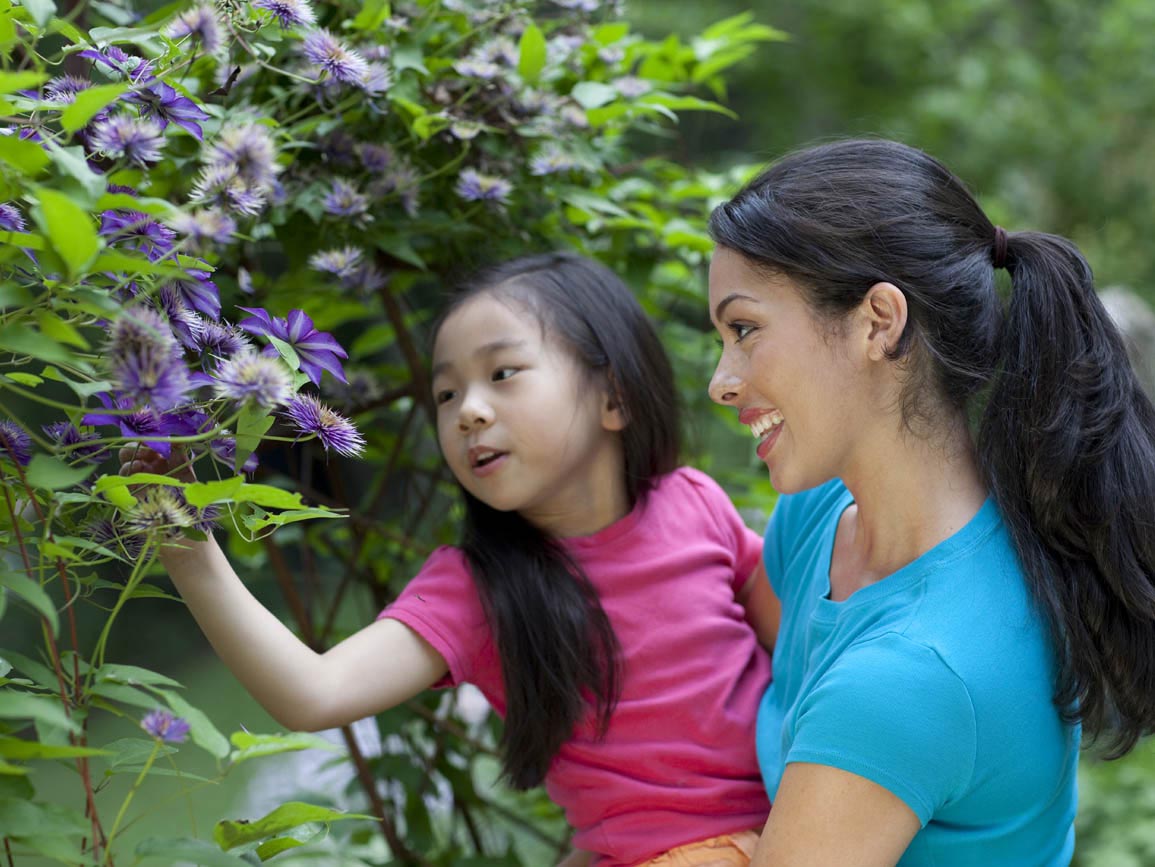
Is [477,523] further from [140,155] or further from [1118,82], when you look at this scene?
[1118,82]

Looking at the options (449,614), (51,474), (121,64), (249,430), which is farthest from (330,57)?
(449,614)

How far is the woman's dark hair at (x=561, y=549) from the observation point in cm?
145

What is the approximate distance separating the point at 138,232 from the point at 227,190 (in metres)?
0.07

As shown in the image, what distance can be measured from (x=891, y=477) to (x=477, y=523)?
0.55 m

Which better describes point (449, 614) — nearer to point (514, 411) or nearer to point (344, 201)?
point (514, 411)

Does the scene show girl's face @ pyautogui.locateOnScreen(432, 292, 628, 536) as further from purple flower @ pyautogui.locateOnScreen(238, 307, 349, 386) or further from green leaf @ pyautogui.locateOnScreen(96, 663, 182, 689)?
green leaf @ pyautogui.locateOnScreen(96, 663, 182, 689)

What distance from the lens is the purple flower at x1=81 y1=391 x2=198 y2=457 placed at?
858mm

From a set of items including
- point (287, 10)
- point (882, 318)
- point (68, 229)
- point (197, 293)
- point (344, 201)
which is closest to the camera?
point (68, 229)

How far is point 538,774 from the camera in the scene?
4.93ft

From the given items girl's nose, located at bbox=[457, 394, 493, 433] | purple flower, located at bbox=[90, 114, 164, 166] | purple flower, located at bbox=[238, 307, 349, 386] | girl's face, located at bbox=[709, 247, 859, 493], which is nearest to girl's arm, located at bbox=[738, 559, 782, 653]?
girl's face, located at bbox=[709, 247, 859, 493]

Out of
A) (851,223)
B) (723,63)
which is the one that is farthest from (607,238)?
(851,223)

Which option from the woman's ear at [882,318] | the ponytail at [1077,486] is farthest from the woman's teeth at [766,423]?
the ponytail at [1077,486]

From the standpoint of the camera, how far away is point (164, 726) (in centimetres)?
82

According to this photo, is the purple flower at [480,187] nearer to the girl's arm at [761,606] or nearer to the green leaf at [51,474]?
the girl's arm at [761,606]
